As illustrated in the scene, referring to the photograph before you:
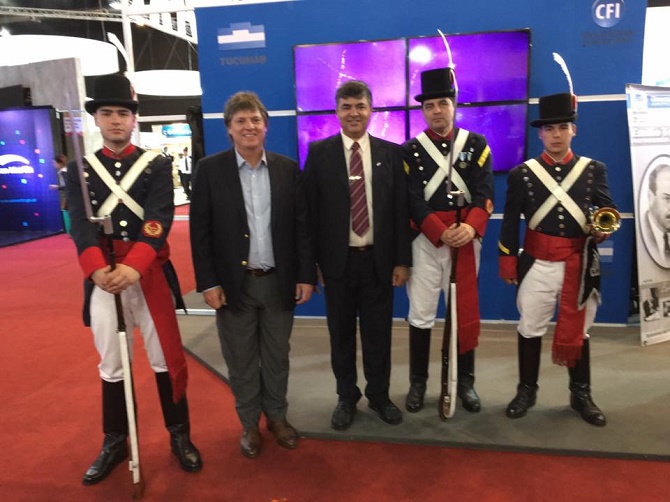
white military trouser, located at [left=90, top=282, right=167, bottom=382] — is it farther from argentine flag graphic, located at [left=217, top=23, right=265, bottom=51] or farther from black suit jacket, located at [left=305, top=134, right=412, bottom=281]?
argentine flag graphic, located at [left=217, top=23, right=265, bottom=51]

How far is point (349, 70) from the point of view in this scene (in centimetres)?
434

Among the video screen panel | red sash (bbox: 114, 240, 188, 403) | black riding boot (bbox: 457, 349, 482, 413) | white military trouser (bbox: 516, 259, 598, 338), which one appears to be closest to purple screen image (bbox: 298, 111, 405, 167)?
white military trouser (bbox: 516, 259, 598, 338)

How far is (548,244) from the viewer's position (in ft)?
9.19

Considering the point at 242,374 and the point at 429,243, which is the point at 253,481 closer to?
the point at 242,374

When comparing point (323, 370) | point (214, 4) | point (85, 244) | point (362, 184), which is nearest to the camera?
point (85, 244)

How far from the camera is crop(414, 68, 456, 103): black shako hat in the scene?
8.82 feet

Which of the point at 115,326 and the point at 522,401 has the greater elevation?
the point at 115,326

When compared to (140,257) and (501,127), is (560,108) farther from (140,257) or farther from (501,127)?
(140,257)

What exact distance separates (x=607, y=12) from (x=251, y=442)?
3.92 meters

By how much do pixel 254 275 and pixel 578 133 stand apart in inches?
119

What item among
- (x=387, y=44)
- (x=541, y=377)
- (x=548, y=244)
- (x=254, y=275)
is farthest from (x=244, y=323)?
(x=387, y=44)

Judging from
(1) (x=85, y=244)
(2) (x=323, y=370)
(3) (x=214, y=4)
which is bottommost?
(2) (x=323, y=370)

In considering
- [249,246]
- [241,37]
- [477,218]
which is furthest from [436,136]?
[241,37]

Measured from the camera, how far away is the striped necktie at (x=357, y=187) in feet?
8.72
